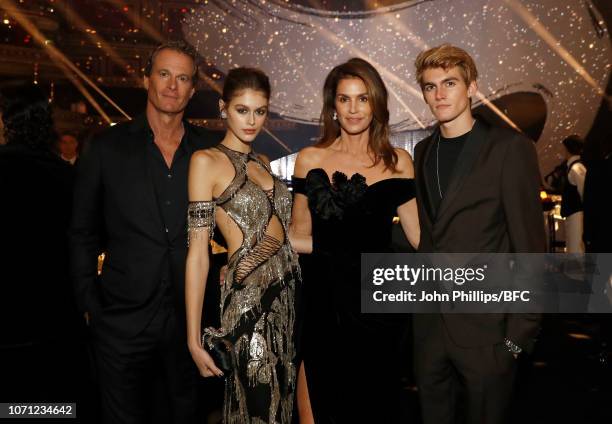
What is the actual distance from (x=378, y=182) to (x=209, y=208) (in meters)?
0.91

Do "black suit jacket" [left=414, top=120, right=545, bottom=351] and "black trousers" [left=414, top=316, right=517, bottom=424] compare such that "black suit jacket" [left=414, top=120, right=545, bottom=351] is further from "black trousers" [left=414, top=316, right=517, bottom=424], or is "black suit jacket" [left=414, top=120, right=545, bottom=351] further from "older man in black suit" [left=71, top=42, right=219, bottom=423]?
"older man in black suit" [left=71, top=42, right=219, bottom=423]

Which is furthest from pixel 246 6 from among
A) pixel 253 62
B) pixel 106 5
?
pixel 106 5

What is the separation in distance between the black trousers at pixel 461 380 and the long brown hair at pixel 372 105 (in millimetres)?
900

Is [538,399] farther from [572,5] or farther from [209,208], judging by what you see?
[572,5]

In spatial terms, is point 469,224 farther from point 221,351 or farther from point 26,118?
point 26,118

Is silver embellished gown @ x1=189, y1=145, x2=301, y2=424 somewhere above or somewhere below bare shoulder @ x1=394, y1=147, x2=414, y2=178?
below

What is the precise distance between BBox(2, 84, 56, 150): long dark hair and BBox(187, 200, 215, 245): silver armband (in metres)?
0.79

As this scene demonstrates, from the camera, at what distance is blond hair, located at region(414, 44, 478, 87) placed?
2.66m

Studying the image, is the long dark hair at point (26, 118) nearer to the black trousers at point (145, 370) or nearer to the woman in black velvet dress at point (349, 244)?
the black trousers at point (145, 370)

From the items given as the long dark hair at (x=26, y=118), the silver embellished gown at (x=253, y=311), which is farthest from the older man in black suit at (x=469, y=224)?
the long dark hair at (x=26, y=118)

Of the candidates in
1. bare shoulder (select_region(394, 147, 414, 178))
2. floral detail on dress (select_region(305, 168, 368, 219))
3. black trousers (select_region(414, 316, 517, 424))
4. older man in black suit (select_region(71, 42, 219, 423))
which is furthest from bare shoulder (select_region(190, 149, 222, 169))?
black trousers (select_region(414, 316, 517, 424))

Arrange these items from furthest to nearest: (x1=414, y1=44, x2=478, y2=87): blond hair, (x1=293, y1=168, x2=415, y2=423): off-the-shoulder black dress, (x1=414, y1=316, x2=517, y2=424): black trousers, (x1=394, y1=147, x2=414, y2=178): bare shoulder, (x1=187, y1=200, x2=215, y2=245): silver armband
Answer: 1. (x1=394, y1=147, x2=414, y2=178): bare shoulder
2. (x1=293, y1=168, x2=415, y2=423): off-the-shoulder black dress
3. (x1=414, y1=44, x2=478, y2=87): blond hair
4. (x1=414, y1=316, x2=517, y2=424): black trousers
5. (x1=187, y1=200, x2=215, y2=245): silver armband

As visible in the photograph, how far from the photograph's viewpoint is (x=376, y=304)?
2842mm

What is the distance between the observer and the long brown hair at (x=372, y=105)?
9.29ft
